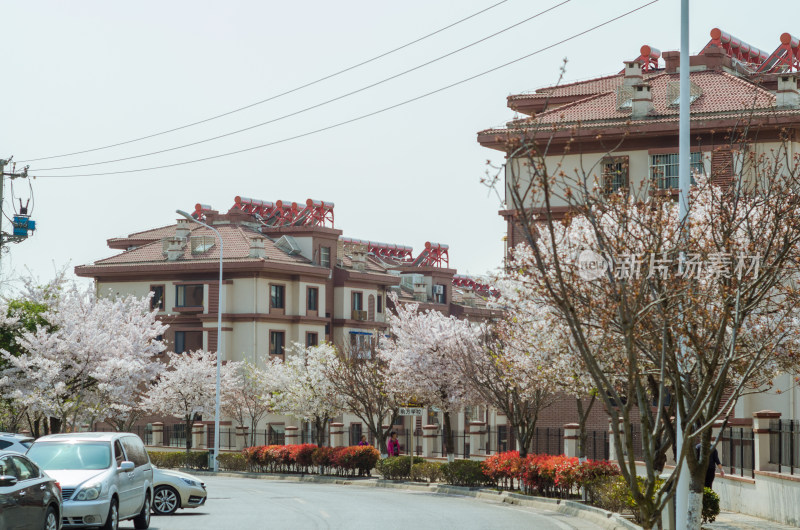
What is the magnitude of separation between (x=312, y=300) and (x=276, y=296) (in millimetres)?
3549

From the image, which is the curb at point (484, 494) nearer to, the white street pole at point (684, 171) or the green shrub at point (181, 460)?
the green shrub at point (181, 460)

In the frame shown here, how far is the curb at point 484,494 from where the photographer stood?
22906 millimetres

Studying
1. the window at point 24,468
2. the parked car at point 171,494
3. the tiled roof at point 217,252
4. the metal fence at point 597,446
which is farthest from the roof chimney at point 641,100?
the tiled roof at point 217,252

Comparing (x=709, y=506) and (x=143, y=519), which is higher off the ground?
(x=709, y=506)

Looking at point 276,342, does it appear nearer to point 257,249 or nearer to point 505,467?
point 257,249

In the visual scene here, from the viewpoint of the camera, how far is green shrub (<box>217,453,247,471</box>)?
2046 inches

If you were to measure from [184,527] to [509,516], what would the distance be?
294 inches

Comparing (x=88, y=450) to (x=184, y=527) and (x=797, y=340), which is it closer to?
(x=184, y=527)

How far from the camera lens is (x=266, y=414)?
7238 centimetres

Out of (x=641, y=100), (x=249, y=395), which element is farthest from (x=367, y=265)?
(x=641, y=100)

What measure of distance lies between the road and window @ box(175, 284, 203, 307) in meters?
39.9

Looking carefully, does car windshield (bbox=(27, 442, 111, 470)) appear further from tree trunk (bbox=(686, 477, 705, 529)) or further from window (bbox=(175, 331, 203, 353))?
window (bbox=(175, 331, 203, 353))

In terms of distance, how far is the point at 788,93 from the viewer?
138 feet

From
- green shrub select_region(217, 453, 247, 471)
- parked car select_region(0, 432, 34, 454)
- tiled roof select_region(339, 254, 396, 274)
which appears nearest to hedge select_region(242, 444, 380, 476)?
green shrub select_region(217, 453, 247, 471)
